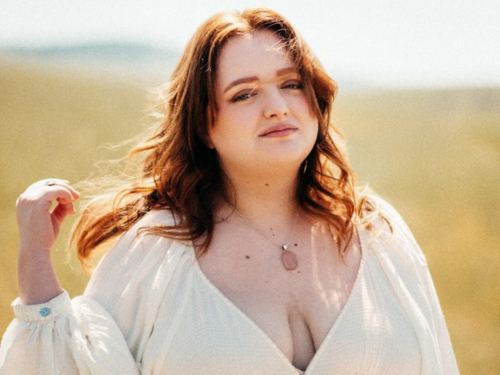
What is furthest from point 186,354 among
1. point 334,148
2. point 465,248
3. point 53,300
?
point 465,248

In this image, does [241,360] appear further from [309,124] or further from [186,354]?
[309,124]

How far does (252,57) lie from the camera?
221cm

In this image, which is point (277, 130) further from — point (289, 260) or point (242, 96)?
point (289, 260)

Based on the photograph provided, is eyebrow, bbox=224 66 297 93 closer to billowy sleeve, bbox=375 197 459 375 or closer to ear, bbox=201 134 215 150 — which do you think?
ear, bbox=201 134 215 150

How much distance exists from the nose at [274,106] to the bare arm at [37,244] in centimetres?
71

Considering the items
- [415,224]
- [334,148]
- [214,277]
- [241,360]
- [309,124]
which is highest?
[309,124]

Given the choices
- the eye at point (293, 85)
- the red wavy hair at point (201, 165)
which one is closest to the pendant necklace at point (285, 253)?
the red wavy hair at point (201, 165)

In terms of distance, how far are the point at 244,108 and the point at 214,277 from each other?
0.57m

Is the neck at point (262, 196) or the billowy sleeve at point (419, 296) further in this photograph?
the neck at point (262, 196)

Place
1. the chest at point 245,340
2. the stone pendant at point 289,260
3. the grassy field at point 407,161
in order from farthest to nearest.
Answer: the grassy field at point 407,161 < the stone pendant at point 289,260 < the chest at point 245,340

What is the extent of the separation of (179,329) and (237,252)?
1.16ft

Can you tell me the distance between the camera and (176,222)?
2301 millimetres

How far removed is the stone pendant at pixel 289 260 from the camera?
2.25 meters

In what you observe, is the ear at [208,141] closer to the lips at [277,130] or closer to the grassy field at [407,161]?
the lips at [277,130]
